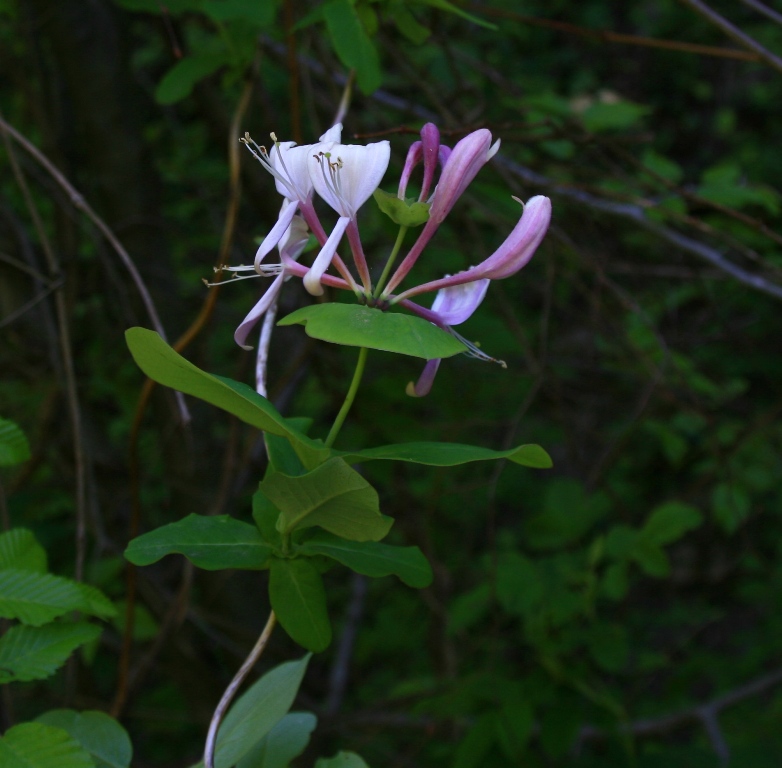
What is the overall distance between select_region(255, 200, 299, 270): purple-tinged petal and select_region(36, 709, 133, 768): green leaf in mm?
402

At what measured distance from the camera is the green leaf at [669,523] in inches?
59.9

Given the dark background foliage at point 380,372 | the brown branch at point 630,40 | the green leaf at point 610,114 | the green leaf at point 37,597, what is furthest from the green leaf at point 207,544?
the green leaf at point 610,114

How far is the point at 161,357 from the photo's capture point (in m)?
0.50

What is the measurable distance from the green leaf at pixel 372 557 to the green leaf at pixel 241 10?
2.13 ft

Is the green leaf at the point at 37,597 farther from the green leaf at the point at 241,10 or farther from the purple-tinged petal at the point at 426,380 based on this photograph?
the green leaf at the point at 241,10

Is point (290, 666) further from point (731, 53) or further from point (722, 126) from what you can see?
point (722, 126)

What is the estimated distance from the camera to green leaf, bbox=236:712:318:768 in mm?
650

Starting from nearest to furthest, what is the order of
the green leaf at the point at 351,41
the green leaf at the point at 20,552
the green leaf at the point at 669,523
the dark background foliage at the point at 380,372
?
the green leaf at the point at 20,552 < the green leaf at the point at 351,41 < the dark background foliage at the point at 380,372 < the green leaf at the point at 669,523

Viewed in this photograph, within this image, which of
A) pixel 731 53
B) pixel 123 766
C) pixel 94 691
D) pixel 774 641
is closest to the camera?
pixel 123 766

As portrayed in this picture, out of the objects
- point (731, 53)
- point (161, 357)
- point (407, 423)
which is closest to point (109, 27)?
point (407, 423)

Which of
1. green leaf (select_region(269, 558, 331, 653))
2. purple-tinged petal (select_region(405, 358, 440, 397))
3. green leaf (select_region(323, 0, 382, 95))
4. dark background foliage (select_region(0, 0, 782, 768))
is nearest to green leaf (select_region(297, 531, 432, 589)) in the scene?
green leaf (select_region(269, 558, 331, 653))

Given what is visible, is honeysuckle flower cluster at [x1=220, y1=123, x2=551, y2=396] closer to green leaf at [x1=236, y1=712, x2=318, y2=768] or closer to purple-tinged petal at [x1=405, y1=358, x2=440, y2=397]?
purple-tinged petal at [x1=405, y1=358, x2=440, y2=397]

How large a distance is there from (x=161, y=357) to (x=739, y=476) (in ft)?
5.48

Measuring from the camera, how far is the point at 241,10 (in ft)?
3.19
